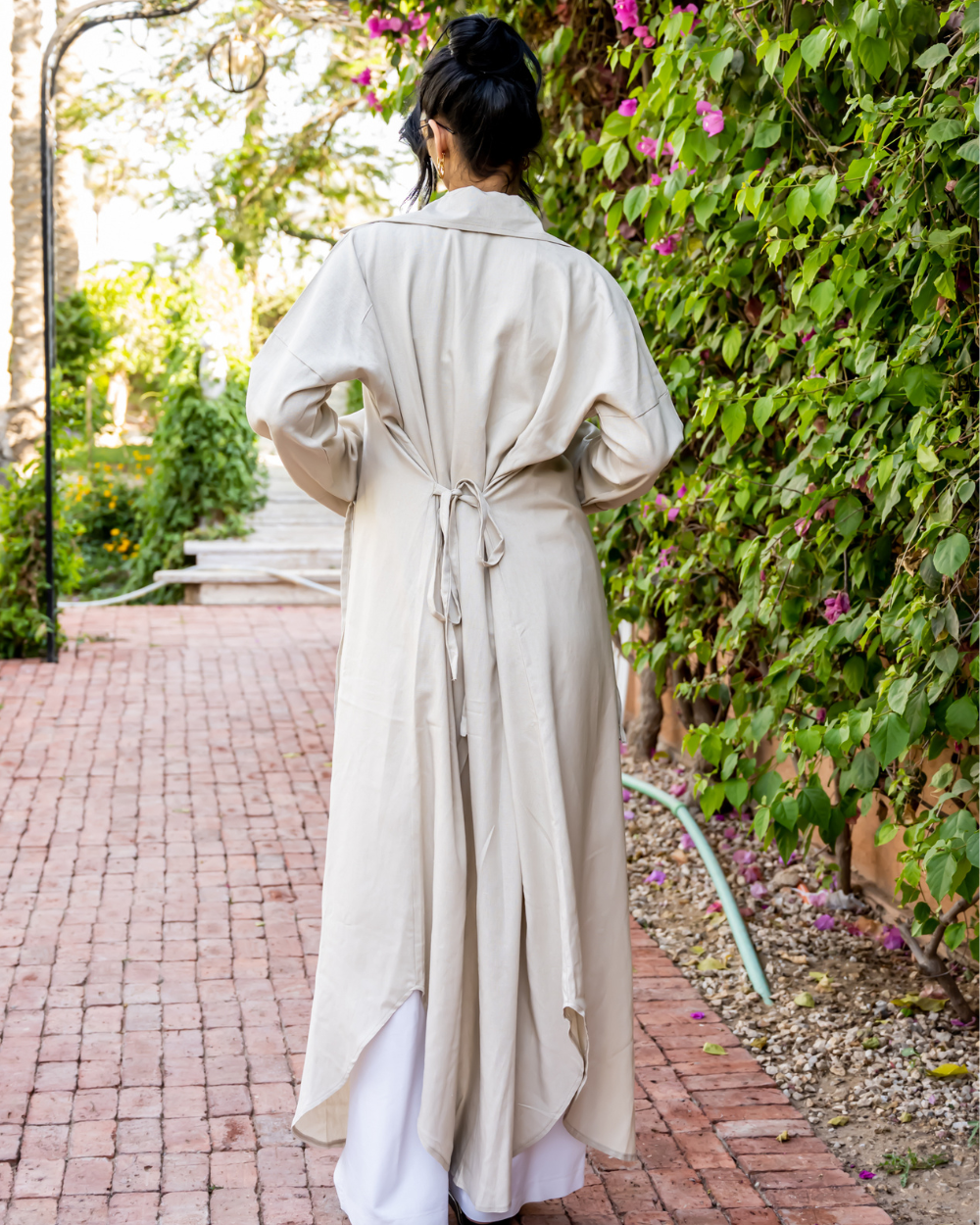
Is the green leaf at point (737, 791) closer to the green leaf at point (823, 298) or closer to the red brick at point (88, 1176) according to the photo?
the green leaf at point (823, 298)

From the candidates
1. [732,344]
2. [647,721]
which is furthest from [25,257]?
[732,344]

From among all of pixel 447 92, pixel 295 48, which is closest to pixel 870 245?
pixel 447 92

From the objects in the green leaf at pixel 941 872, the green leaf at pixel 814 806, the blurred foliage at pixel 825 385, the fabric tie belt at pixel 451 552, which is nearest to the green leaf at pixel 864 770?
the blurred foliage at pixel 825 385

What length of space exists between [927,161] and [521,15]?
9.11 ft

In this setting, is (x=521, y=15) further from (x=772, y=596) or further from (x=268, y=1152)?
(x=268, y=1152)

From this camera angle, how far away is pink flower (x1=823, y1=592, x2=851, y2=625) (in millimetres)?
2881

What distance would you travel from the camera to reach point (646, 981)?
3.30 meters

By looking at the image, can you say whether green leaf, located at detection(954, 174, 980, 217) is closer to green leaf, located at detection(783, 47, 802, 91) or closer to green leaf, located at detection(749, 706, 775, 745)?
green leaf, located at detection(783, 47, 802, 91)

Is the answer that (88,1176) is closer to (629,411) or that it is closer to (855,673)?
(629,411)

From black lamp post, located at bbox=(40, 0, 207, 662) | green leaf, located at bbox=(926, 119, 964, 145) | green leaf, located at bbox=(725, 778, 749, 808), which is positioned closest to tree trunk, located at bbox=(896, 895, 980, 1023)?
green leaf, located at bbox=(725, 778, 749, 808)

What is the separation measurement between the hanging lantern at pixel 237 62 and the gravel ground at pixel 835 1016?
593 centimetres

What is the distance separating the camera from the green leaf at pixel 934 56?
2209 millimetres

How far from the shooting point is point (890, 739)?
7.99 ft

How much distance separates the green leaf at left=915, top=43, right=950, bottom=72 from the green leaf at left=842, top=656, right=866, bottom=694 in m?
1.29
